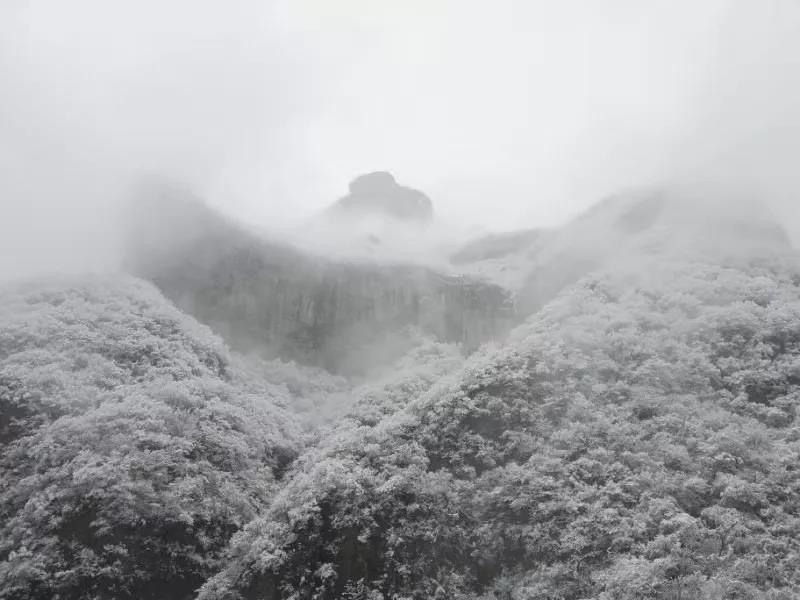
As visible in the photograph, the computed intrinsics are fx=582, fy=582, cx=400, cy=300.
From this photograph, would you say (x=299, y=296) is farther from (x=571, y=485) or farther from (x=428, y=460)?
(x=571, y=485)

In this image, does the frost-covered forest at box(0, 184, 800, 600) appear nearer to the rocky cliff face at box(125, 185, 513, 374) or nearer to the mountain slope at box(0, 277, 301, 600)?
the mountain slope at box(0, 277, 301, 600)

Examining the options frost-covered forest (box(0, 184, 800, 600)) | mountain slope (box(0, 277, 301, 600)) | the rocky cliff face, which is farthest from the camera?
the rocky cliff face

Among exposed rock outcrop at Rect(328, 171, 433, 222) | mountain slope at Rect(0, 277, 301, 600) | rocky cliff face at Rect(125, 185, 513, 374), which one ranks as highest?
exposed rock outcrop at Rect(328, 171, 433, 222)

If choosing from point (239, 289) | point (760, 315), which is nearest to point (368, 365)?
point (239, 289)

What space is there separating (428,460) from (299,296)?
28527mm

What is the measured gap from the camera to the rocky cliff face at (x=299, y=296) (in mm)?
49812

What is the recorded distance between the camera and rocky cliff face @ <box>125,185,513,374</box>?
4981 centimetres

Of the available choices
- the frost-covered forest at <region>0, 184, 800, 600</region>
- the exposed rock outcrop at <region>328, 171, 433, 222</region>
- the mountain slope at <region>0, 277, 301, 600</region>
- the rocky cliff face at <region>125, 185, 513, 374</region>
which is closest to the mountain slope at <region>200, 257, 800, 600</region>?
the frost-covered forest at <region>0, 184, 800, 600</region>

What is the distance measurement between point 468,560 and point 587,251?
3779 centimetres

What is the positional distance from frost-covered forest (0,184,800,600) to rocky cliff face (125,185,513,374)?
7513 millimetres

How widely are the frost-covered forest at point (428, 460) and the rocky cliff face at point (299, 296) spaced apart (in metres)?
7.51

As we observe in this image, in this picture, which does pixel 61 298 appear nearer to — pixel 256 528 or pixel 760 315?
pixel 256 528

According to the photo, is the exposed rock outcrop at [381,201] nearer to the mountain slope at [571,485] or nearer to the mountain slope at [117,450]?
the mountain slope at [117,450]

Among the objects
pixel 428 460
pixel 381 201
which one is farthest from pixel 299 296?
pixel 381 201
